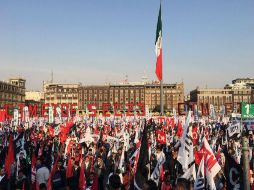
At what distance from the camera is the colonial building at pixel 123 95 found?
132 m

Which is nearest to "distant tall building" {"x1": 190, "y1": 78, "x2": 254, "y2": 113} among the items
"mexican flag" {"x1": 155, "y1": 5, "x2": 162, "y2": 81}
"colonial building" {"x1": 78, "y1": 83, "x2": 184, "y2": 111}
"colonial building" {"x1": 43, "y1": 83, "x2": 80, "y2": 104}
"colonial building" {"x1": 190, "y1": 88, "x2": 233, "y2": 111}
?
"colonial building" {"x1": 190, "y1": 88, "x2": 233, "y2": 111}

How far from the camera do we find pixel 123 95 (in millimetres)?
132125

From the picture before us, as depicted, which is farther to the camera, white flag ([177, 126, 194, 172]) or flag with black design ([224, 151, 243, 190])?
white flag ([177, 126, 194, 172])

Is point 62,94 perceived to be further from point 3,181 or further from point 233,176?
point 233,176

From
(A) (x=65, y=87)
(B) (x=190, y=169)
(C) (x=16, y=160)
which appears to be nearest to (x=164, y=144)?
(C) (x=16, y=160)

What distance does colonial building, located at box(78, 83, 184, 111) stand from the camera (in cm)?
13212

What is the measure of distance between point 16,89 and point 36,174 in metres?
118

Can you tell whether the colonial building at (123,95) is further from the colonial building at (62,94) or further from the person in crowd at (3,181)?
the person in crowd at (3,181)

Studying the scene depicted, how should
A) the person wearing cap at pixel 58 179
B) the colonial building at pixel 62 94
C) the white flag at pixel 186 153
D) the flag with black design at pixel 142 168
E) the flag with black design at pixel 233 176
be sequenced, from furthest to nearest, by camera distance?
1. the colonial building at pixel 62 94
2. the person wearing cap at pixel 58 179
3. the white flag at pixel 186 153
4. the flag with black design at pixel 233 176
5. the flag with black design at pixel 142 168

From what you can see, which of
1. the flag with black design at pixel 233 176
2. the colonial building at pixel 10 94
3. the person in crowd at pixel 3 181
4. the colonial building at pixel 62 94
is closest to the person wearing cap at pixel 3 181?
the person in crowd at pixel 3 181

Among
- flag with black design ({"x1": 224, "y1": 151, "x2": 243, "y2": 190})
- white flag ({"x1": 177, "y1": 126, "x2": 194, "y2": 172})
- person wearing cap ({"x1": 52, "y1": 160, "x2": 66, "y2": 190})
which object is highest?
white flag ({"x1": 177, "y1": 126, "x2": 194, "y2": 172})

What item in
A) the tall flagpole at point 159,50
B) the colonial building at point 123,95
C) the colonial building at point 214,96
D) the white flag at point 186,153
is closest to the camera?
the white flag at point 186,153

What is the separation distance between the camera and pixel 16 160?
1191 cm

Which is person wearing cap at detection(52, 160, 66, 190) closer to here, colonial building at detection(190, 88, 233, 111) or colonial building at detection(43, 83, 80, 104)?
colonial building at detection(43, 83, 80, 104)
